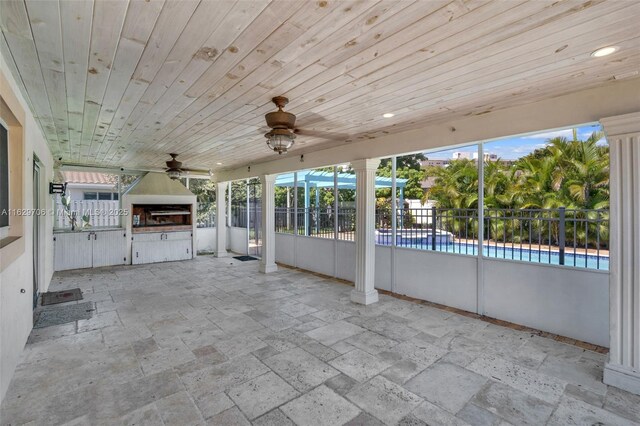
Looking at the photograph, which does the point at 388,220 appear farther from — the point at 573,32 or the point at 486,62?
the point at 573,32

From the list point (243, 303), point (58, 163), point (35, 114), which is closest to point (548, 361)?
point (243, 303)

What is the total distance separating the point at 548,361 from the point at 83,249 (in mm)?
8572

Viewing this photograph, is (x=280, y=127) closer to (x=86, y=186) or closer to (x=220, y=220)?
(x=220, y=220)

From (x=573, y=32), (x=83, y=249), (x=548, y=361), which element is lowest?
(x=548, y=361)

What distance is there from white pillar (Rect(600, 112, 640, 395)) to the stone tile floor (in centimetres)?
21

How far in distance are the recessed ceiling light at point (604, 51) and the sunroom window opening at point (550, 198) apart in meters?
0.97

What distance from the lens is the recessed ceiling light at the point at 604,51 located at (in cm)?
195

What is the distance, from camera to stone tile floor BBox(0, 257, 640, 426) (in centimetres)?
217

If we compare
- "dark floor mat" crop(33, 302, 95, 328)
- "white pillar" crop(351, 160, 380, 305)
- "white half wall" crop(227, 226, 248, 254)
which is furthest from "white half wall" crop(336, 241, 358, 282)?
"dark floor mat" crop(33, 302, 95, 328)

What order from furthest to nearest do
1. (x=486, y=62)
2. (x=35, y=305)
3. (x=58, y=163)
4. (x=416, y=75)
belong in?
1. (x=58, y=163)
2. (x=35, y=305)
3. (x=416, y=75)
4. (x=486, y=62)

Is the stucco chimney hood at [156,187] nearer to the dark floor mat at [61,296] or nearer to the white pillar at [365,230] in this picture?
the dark floor mat at [61,296]

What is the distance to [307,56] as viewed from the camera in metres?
2.07

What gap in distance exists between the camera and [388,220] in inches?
212

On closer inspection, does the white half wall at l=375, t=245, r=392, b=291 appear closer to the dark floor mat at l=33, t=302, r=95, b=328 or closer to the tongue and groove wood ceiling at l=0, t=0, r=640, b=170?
the tongue and groove wood ceiling at l=0, t=0, r=640, b=170
